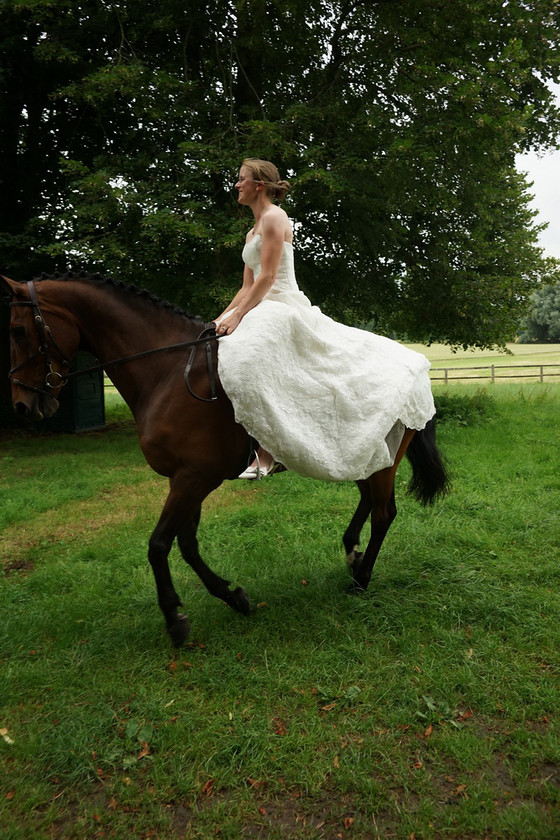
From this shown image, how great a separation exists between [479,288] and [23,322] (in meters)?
10.6

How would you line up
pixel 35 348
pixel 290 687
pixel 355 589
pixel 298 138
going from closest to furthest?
pixel 290 687
pixel 35 348
pixel 355 589
pixel 298 138

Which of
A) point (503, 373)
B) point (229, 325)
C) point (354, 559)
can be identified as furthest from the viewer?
point (503, 373)

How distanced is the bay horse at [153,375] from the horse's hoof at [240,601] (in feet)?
1.39

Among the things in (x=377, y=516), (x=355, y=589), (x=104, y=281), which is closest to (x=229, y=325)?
(x=104, y=281)

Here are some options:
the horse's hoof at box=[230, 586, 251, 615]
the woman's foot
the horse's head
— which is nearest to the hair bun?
the horse's head

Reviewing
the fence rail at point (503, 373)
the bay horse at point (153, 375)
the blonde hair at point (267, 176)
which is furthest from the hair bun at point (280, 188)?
the fence rail at point (503, 373)

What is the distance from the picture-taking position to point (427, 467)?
4527mm

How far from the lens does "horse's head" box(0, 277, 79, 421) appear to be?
3.22 meters

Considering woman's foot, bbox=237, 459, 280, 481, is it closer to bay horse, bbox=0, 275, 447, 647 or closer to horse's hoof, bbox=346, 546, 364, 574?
bay horse, bbox=0, 275, 447, 647

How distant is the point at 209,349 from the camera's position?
3.44 m

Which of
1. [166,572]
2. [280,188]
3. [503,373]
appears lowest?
[166,572]

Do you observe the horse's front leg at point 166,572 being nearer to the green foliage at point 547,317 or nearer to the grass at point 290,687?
the grass at point 290,687

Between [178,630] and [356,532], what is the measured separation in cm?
174

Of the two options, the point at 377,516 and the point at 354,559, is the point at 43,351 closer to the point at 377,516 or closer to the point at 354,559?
the point at 377,516
